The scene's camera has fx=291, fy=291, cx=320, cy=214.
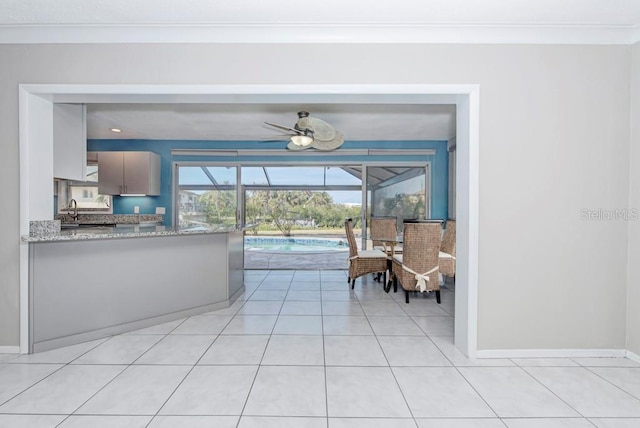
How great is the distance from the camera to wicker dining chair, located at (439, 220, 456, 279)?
Result: 370 centimetres

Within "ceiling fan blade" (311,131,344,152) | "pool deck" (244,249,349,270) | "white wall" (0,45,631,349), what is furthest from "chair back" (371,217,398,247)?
"white wall" (0,45,631,349)

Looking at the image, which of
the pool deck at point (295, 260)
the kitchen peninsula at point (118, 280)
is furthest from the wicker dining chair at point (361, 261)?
the kitchen peninsula at point (118, 280)

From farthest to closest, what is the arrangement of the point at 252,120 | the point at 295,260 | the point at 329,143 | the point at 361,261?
1. the point at 295,260
2. the point at 252,120
3. the point at 361,261
4. the point at 329,143

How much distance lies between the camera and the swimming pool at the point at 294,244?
20.8 feet

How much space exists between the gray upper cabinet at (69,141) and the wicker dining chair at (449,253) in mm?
4103

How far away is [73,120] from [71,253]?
4.39ft

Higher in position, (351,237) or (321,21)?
(321,21)

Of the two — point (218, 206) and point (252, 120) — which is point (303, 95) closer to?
point (252, 120)

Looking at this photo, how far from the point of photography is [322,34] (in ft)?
6.75

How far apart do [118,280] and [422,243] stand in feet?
9.54

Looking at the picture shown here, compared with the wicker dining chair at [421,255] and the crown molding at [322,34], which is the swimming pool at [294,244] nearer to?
the wicker dining chair at [421,255]

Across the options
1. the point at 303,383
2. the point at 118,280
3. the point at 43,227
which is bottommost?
the point at 303,383

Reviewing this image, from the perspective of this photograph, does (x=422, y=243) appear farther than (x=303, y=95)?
Yes

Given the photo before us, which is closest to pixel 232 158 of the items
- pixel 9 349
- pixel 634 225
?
pixel 9 349
